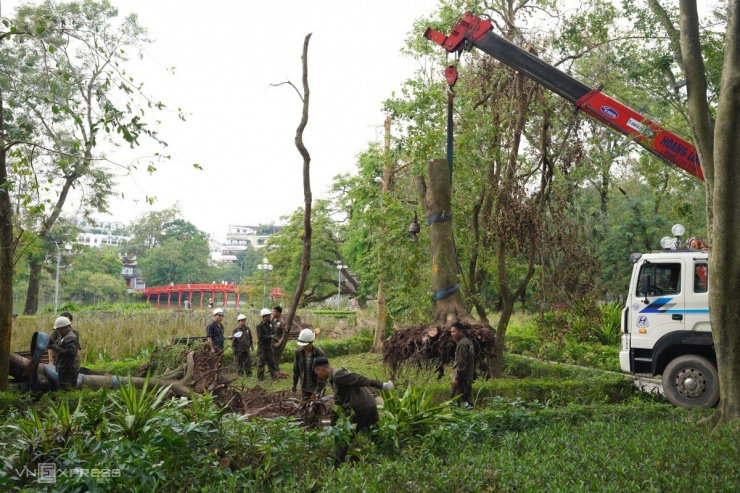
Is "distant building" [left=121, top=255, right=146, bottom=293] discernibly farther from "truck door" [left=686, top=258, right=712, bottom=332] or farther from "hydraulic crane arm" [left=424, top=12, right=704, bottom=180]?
"truck door" [left=686, top=258, right=712, bottom=332]

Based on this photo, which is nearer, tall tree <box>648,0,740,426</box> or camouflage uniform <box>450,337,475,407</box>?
tall tree <box>648,0,740,426</box>

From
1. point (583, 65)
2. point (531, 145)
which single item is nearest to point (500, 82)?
point (531, 145)

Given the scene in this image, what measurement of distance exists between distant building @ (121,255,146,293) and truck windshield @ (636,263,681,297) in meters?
70.0

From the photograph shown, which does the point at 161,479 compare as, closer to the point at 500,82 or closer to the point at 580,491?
the point at 580,491

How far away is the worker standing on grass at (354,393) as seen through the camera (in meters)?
7.13

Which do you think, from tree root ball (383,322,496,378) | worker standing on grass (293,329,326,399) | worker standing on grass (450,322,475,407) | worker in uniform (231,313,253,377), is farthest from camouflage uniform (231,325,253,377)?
worker standing on grass (450,322,475,407)

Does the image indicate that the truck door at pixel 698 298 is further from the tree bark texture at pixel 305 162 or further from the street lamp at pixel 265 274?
the street lamp at pixel 265 274

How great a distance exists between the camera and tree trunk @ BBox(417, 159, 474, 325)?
39.8 ft

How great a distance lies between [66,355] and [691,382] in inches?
401

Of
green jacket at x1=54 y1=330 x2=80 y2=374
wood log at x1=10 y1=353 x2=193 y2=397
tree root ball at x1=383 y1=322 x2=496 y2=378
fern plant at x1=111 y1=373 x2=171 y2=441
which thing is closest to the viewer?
fern plant at x1=111 y1=373 x2=171 y2=441

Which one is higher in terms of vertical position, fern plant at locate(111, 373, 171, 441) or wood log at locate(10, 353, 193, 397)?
fern plant at locate(111, 373, 171, 441)

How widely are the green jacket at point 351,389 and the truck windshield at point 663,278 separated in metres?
6.70

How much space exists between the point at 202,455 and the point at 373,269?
36.3ft

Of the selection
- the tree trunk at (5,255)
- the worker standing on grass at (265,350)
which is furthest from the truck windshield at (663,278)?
the tree trunk at (5,255)
